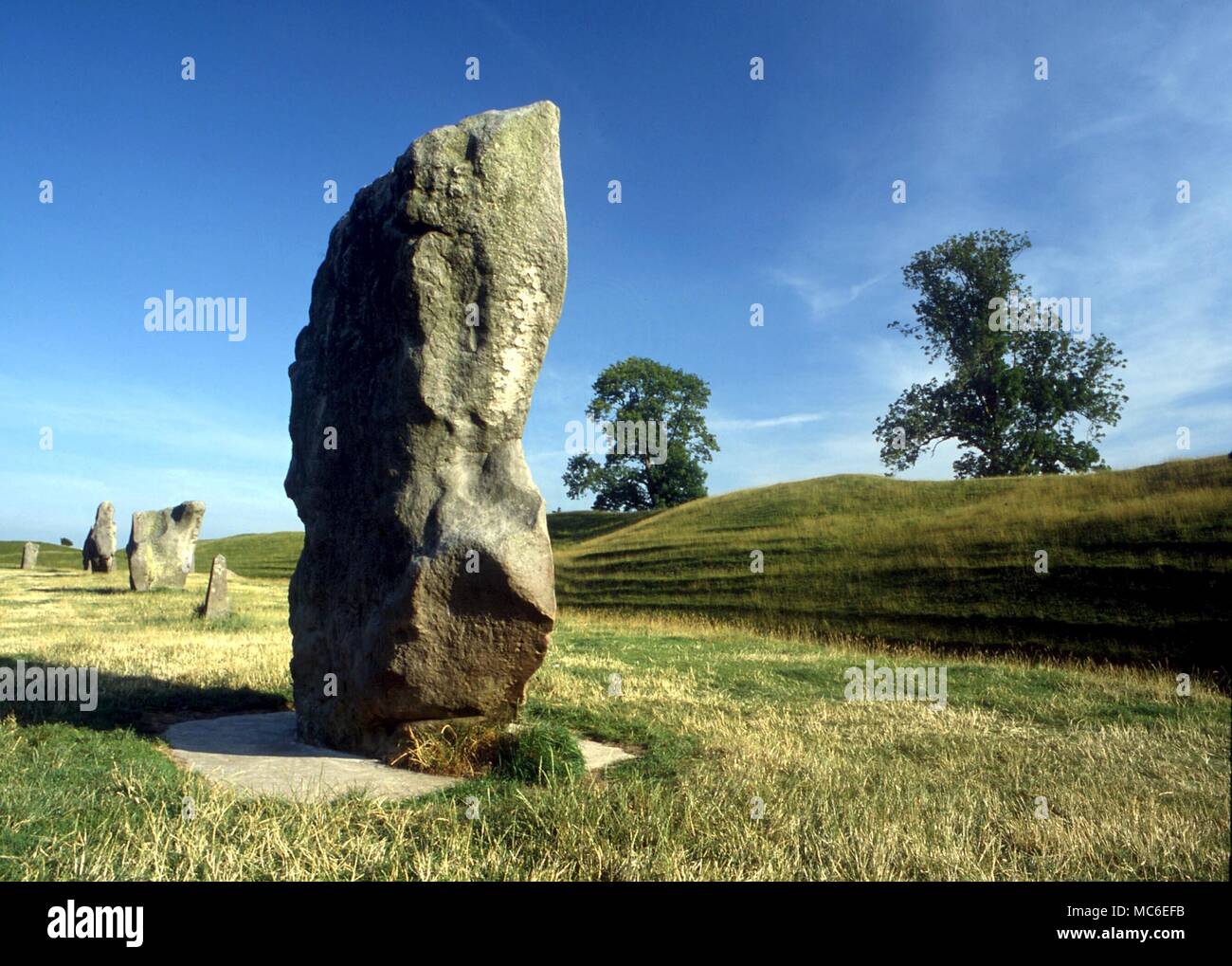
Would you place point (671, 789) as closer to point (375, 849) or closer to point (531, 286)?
point (375, 849)

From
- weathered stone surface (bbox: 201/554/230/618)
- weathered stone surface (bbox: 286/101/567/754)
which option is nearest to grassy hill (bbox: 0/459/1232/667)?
weathered stone surface (bbox: 286/101/567/754)

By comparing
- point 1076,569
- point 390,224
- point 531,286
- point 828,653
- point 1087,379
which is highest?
point 1087,379

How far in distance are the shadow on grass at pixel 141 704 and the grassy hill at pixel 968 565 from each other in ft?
52.7

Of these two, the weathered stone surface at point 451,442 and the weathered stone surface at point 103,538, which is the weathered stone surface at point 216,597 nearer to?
the weathered stone surface at point 451,442

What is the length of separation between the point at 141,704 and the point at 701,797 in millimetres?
7005

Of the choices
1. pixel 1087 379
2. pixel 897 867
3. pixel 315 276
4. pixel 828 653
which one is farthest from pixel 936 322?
pixel 897 867

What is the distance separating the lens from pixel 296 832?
5.31m

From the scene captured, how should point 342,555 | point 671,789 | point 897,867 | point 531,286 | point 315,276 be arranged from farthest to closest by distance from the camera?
point 315,276 → point 342,555 → point 531,286 → point 671,789 → point 897,867

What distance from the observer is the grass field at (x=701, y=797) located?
16.3 ft

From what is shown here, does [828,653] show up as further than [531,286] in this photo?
Yes
